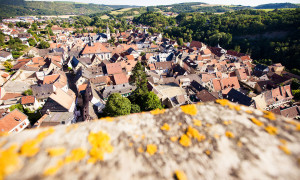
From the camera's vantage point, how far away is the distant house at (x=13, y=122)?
27.9 metres

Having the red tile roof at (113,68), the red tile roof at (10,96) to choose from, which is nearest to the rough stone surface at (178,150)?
the red tile roof at (113,68)

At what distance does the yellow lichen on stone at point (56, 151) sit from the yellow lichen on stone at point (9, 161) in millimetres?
674

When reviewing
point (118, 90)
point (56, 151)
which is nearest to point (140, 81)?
point (118, 90)

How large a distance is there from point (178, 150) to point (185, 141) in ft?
1.43

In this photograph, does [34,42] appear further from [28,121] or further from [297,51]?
[297,51]

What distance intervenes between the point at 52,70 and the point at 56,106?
28.3m

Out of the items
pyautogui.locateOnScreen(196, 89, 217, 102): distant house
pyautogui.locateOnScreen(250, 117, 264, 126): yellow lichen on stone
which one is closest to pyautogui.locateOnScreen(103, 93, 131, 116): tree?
pyautogui.locateOnScreen(196, 89, 217, 102): distant house

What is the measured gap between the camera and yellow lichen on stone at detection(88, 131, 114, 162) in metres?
4.11

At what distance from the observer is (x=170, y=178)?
3.98 m

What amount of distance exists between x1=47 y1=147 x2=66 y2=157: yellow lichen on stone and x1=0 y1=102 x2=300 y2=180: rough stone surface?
10 centimetres

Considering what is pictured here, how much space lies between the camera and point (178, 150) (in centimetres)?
465

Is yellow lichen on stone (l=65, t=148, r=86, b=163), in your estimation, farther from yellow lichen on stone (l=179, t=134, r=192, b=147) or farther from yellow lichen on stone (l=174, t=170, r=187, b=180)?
yellow lichen on stone (l=179, t=134, r=192, b=147)

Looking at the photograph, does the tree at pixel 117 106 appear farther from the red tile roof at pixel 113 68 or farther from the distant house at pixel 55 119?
the red tile roof at pixel 113 68

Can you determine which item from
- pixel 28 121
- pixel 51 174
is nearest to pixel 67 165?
pixel 51 174
